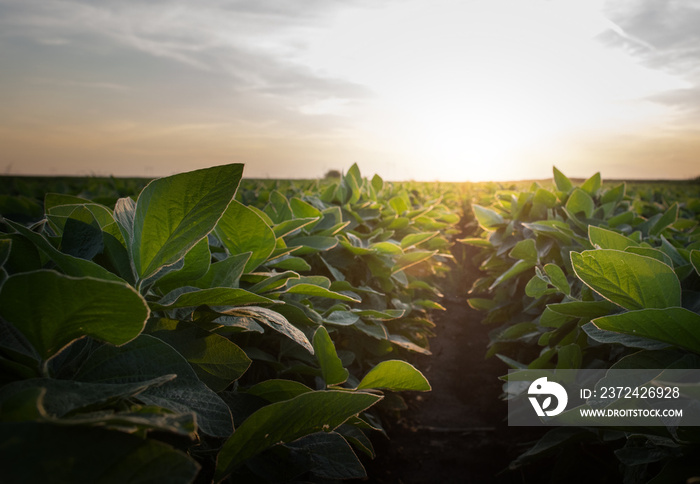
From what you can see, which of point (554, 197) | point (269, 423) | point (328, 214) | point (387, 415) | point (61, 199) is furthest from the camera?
point (554, 197)

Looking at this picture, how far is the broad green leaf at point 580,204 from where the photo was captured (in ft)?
10.0

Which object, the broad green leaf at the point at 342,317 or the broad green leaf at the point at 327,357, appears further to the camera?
the broad green leaf at the point at 342,317

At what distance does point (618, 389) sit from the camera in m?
1.15

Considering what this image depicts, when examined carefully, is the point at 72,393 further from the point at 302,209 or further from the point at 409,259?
the point at 409,259

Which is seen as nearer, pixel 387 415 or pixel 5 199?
pixel 5 199

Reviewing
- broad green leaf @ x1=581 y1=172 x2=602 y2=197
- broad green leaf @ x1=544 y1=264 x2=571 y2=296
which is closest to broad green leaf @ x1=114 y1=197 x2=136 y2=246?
broad green leaf @ x1=544 y1=264 x2=571 y2=296

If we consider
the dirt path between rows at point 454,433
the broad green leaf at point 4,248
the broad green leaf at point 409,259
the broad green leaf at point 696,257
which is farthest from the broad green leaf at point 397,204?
the broad green leaf at point 4,248

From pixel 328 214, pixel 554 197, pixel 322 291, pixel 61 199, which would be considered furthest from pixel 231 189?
pixel 554 197

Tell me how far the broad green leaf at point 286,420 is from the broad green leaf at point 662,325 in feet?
2.03

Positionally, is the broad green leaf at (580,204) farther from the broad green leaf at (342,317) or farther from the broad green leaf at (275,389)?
the broad green leaf at (275,389)

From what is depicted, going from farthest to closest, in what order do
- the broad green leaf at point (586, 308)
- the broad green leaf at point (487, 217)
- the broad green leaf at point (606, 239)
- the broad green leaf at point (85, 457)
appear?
the broad green leaf at point (487, 217), the broad green leaf at point (606, 239), the broad green leaf at point (586, 308), the broad green leaf at point (85, 457)

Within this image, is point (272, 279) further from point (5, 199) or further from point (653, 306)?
point (5, 199)

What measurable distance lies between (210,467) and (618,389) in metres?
1.00

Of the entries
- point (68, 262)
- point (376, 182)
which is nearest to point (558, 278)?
point (68, 262)
